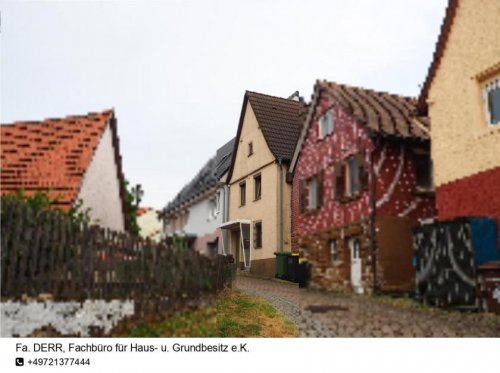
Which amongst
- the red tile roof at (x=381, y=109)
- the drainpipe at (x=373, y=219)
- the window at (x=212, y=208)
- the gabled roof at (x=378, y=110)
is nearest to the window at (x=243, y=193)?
the window at (x=212, y=208)

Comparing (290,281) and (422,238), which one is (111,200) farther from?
(290,281)

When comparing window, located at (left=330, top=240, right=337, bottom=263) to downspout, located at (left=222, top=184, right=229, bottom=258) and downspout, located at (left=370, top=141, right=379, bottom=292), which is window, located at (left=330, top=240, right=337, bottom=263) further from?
downspout, located at (left=222, top=184, right=229, bottom=258)

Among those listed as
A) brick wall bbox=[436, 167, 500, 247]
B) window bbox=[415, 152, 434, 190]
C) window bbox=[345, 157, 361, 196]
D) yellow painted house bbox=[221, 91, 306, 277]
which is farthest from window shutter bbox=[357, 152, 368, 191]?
yellow painted house bbox=[221, 91, 306, 277]

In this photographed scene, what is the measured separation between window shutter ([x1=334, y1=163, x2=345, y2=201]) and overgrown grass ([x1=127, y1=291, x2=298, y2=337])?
7.31m

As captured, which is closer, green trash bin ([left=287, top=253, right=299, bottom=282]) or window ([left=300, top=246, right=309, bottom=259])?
green trash bin ([left=287, top=253, right=299, bottom=282])

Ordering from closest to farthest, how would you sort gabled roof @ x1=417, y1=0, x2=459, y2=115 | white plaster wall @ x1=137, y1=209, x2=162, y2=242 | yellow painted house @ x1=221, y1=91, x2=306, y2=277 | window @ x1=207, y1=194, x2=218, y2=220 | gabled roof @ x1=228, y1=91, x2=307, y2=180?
→ gabled roof @ x1=417, y1=0, x2=459, y2=115 → yellow painted house @ x1=221, y1=91, x2=306, y2=277 → gabled roof @ x1=228, y1=91, x2=307, y2=180 → window @ x1=207, y1=194, x2=218, y2=220 → white plaster wall @ x1=137, y1=209, x2=162, y2=242

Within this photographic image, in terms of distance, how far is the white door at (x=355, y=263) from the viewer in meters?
16.3

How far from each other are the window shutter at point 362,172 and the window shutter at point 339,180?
1438mm

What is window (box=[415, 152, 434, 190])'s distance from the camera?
16.1 metres

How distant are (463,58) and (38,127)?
10.6 m

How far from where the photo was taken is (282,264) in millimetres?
20062

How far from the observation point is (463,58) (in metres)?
12.2

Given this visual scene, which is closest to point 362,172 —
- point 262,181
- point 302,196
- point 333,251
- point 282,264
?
point 333,251
